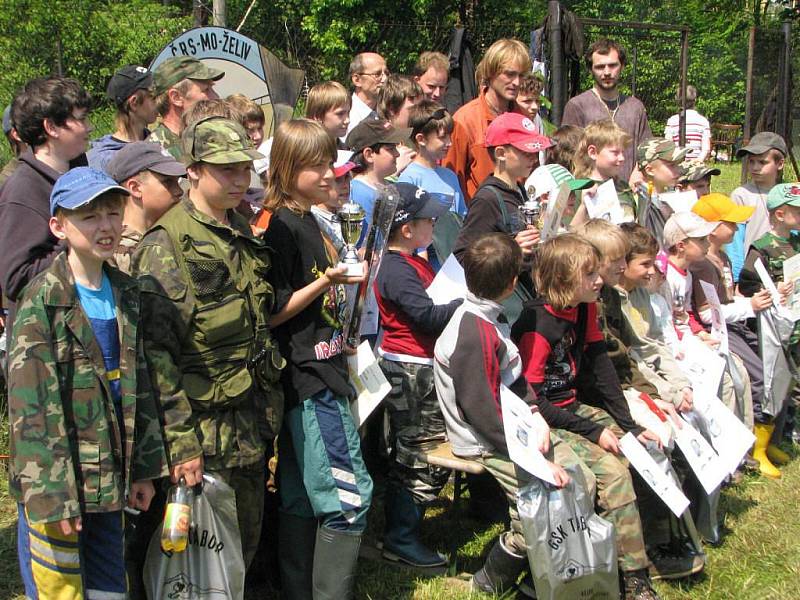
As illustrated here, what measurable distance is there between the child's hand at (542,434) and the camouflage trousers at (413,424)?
0.60 m

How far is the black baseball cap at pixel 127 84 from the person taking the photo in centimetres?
468

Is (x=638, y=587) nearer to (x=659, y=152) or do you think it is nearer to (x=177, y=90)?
(x=659, y=152)

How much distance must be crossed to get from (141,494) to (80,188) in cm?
108

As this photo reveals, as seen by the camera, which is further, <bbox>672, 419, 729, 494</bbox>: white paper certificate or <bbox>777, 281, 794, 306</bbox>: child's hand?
<bbox>777, 281, 794, 306</bbox>: child's hand

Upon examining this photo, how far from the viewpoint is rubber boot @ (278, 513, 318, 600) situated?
369cm

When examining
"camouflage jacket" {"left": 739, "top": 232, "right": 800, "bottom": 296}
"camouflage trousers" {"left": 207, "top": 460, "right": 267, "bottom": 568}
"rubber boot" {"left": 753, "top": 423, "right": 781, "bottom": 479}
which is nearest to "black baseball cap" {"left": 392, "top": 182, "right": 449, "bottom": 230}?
"camouflage trousers" {"left": 207, "top": 460, "right": 267, "bottom": 568}

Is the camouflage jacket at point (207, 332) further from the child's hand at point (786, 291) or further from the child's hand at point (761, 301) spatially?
the child's hand at point (786, 291)

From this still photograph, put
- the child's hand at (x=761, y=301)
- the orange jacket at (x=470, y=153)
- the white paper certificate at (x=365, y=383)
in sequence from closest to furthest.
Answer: the white paper certificate at (x=365, y=383) → the orange jacket at (x=470, y=153) → the child's hand at (x=761, y=301)

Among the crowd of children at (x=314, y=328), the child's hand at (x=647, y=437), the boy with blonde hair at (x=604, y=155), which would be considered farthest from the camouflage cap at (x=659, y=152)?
the child's hand at (x=647, y=437)

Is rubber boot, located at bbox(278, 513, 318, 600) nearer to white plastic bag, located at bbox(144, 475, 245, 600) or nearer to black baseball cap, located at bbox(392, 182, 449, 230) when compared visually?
white plastic bag, located at bbox(144, 475, 245, 600)

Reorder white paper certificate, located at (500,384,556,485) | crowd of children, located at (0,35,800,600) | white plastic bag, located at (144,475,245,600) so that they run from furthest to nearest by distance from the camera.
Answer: white paper certificate, located at (500,384,556,485) → white plastic bag, located at (144,475,245,600) → crowd of children, located at (0,35,800,600)

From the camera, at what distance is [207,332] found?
123 inches

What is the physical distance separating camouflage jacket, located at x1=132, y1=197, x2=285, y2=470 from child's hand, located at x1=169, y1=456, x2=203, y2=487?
21 mm

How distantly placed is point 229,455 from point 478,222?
1.98 meters
